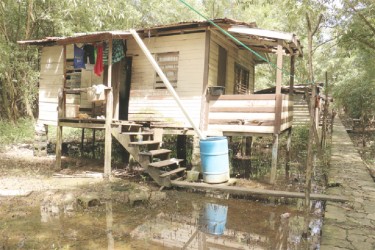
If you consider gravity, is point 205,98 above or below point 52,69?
below

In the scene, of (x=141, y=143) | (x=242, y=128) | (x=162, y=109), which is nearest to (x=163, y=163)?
(x=141, y=143)

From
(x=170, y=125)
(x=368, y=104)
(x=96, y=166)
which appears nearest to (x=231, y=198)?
(x=170, y=125)

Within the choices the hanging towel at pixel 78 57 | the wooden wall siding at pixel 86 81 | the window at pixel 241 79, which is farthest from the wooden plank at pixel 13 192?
the window at pixel 241 79

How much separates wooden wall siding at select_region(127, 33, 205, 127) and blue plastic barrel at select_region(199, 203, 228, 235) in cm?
291

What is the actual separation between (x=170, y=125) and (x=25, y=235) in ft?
16.3

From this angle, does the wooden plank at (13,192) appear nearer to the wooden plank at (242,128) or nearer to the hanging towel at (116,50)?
the hanging towel at (116,50)

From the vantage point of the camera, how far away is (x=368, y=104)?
2330cm

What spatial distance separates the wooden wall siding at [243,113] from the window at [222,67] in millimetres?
1406

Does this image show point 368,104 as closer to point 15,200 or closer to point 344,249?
point 344,249

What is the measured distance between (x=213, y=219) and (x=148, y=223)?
1213 mm

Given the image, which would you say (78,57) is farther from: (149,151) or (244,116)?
(244,116)

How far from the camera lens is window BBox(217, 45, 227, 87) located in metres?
9.78

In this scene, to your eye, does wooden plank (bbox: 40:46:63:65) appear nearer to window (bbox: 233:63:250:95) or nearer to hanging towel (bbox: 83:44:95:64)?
hanging towel (bbox: 83:44:95:64)

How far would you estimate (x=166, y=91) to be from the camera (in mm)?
9242
